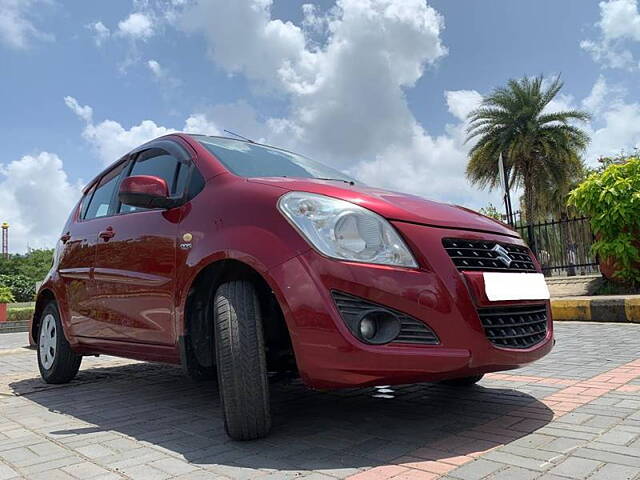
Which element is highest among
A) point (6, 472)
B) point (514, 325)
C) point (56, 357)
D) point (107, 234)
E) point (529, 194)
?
point (529, 194)

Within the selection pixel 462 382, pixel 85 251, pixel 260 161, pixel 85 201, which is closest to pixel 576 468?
pixel 462 382

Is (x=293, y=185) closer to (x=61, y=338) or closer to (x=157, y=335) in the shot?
(x=157, y=335)

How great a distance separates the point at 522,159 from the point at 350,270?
23.9m

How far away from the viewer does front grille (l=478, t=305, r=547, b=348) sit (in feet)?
8.11

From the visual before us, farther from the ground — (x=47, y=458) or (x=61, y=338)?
(x=61, y=338)

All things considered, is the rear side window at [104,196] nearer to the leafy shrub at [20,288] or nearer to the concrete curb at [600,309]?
the concrete curb at [600,309]

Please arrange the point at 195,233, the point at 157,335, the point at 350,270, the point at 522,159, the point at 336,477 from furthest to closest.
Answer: the point at 522,159, the point at 157,335, the point at 195,233, the point at 350,270, the point at 336,477

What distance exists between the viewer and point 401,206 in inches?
101

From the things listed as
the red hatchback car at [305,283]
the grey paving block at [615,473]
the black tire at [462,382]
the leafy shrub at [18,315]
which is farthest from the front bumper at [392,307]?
the leafy shrub at [18,315]

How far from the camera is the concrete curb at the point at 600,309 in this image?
698 centimetres

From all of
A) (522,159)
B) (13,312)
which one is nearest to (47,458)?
(13,312)

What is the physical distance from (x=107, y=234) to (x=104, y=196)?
679mm

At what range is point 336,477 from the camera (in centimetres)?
211

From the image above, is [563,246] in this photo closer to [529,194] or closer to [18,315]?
[529,194]
